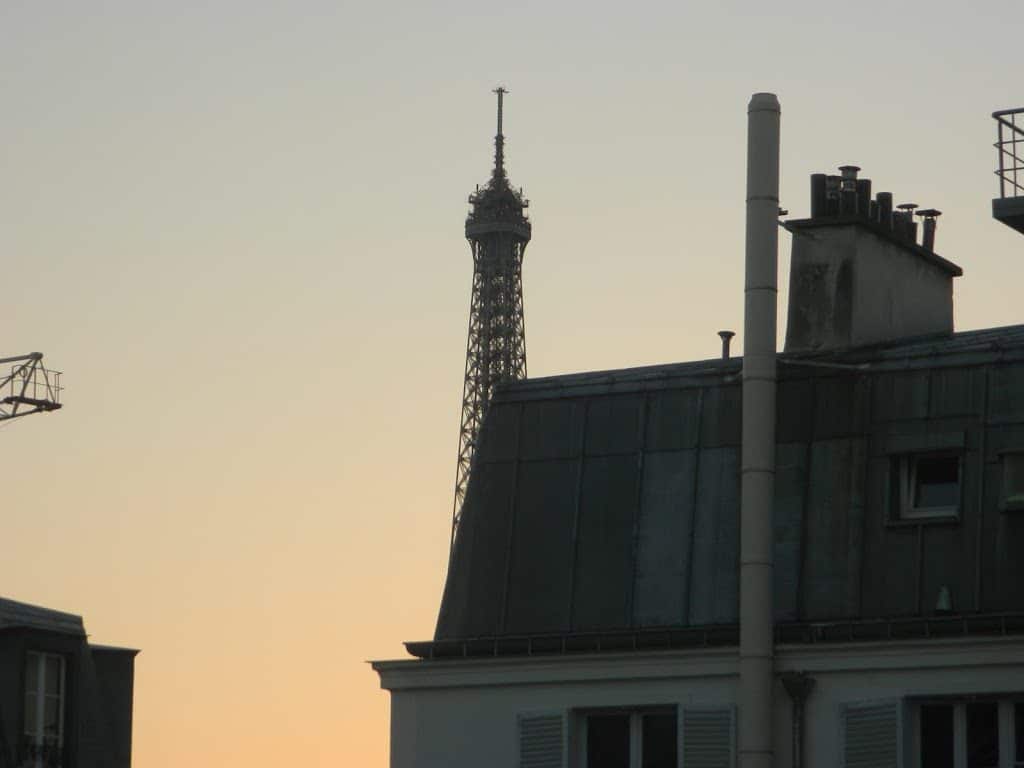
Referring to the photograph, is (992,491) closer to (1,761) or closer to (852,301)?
(852,301)

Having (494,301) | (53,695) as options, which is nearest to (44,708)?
(53,695)

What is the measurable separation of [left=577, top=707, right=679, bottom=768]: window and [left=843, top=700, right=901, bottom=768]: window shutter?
7.70 ft

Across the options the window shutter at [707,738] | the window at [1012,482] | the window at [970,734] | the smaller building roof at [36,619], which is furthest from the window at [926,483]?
the smaller building roof at [36,619]

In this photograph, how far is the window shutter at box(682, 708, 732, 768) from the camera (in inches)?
1214

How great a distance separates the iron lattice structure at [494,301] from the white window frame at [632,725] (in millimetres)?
163948

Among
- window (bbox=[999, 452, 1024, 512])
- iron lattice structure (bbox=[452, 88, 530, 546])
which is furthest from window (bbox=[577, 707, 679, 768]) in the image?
iron lattice structure (bbox=[452, 88, 530, 546])

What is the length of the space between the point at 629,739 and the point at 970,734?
4.30 m

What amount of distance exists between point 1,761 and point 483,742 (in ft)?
43.3

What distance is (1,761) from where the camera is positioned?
4259 cm

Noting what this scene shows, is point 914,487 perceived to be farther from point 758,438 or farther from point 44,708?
point 44,708

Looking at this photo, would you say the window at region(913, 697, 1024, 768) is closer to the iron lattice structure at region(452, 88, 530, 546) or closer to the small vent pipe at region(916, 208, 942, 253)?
the small vent pipe at region(916, 208, 942, 253)

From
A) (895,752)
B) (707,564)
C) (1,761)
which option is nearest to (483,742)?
(707,564)

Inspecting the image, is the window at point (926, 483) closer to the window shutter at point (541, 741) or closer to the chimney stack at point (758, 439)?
the chimney stack at point (758, 439)

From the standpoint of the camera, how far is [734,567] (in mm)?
31875
